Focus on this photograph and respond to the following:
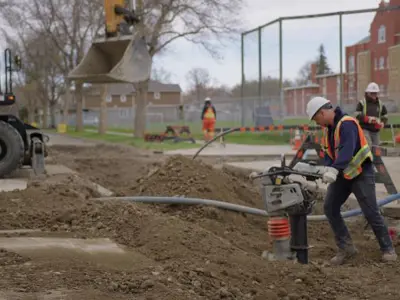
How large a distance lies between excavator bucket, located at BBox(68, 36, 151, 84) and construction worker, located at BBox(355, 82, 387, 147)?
14.1 feet

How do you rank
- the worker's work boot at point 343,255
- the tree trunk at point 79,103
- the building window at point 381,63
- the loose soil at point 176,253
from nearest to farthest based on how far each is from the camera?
the loose soil at point 176,253
the worker's work boot at point 343,255
the building window at point 381,63
the tree trunk at point 79,103

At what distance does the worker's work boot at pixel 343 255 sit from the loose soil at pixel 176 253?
98 millimetres

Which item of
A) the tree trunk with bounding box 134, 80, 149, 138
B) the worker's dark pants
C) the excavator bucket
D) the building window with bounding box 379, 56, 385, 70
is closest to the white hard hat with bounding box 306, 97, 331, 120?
the worker's dark pants

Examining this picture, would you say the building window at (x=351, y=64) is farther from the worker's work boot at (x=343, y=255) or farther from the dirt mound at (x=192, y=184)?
the worker's work boot at (x=343, y=255)

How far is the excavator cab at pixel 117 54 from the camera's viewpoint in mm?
12905

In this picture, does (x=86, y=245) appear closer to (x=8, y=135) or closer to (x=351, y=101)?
(x=8, y=135)

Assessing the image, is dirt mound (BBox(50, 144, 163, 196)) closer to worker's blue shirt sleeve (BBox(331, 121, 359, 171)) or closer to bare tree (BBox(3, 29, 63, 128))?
worker's blue shirt sleeve (BBox(331, 121, 359, 171))

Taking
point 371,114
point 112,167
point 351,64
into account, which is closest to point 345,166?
point 371,114

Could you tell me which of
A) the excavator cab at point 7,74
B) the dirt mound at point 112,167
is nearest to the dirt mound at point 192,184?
the dirt mound at point 112,167

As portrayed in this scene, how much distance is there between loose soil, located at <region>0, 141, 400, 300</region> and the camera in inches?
209

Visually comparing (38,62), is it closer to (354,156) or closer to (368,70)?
(368,70)

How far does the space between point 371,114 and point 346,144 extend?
20.7ft

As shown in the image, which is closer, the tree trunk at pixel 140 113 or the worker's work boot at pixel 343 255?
the worker's work boot at pixel 343 255

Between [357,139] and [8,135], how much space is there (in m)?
8.65
